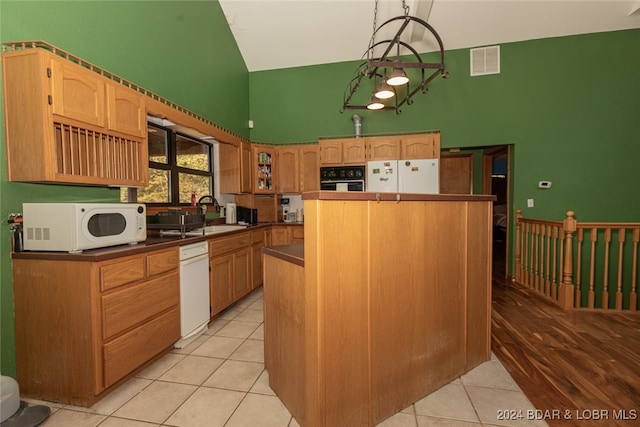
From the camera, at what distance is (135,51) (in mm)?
2650

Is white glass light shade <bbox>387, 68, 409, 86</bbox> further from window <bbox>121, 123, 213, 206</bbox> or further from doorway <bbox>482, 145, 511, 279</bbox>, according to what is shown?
doorway <bbox>482, 145, 511, 279</bbox>

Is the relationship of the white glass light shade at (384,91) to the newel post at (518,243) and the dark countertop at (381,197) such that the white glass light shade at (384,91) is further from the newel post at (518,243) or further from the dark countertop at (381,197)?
the newel post at (518,243)

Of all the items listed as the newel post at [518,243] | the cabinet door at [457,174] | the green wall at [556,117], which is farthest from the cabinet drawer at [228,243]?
the cabinet door at [457,174]

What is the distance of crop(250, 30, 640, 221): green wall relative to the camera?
396 centimetres

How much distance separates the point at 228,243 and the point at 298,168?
2.08 meters

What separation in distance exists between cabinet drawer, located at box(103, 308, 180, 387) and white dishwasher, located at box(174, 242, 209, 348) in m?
0.11

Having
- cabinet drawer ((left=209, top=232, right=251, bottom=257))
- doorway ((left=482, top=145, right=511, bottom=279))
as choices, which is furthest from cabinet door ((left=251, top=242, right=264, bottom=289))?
doorway ((left=482, top=145, right=511, bottom=279))

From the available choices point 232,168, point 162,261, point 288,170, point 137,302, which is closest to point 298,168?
point 288,170

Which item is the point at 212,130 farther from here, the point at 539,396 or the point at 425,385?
the point at 539,396

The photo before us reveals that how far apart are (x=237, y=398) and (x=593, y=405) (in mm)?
2098

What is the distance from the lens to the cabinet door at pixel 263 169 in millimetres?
4535

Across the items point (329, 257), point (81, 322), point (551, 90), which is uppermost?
point (551, 90)

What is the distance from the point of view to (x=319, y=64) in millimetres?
4801

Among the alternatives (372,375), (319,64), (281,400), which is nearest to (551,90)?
(319,64)
